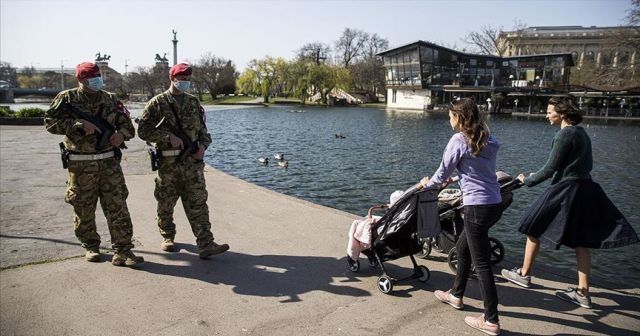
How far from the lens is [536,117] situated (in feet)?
184

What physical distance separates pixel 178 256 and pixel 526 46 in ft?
434

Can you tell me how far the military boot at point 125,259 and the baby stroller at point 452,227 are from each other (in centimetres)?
351

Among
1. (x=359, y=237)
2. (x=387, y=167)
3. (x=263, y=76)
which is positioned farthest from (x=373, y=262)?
(x=263, y=76)

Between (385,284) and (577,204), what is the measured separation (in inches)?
80.6

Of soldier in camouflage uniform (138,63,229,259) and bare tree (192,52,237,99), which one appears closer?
soldier in camouflage uniform (138,63,229,259)

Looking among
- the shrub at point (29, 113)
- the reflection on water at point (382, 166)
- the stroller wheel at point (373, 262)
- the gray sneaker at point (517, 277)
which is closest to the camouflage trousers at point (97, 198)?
the stroller wheel at point (373, 262)

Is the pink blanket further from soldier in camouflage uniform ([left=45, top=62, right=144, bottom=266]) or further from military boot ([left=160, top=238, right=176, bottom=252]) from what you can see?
soldier in camouflage uniform ([left=45, top=62, right=144, bottom=266])

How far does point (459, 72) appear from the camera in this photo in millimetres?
73125

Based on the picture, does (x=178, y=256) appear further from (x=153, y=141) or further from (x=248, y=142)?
(x=248, y=142)

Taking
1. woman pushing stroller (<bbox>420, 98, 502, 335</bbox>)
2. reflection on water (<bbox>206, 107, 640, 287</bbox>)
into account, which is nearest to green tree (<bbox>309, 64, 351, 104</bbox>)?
reflection on water (<bbox>206, 107, 640, 287</bbox>)

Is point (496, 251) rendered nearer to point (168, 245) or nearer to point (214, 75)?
point (168, 245)

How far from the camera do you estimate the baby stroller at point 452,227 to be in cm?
493

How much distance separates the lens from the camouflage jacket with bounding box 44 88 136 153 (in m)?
4.69

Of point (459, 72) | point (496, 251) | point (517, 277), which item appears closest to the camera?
point (517, 277)
